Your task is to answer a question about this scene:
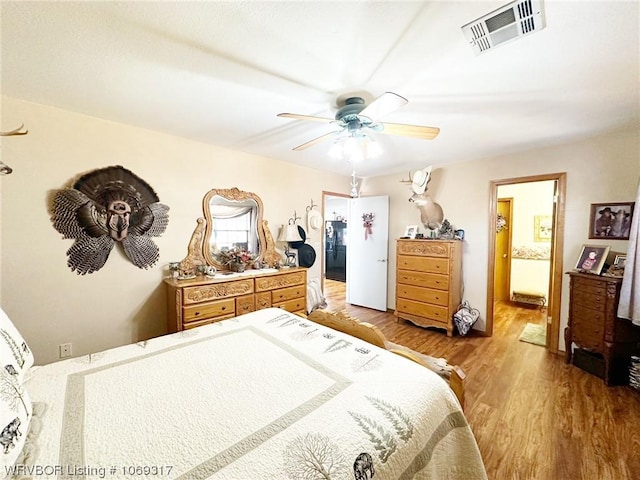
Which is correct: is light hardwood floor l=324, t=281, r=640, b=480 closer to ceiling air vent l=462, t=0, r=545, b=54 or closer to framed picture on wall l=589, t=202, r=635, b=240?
framed picture on wall l=589, t=202, r=635, b=240

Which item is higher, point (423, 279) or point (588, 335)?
point (423, 279)

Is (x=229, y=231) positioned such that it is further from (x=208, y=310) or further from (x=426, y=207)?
(x=426, y=207)

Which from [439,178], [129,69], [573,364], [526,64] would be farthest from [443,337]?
[129,69]

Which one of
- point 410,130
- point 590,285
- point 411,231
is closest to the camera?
point 410,130

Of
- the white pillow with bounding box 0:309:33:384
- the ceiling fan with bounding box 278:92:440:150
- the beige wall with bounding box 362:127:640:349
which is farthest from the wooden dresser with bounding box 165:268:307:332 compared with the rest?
the beige wall with bounding box 362:127:640:349

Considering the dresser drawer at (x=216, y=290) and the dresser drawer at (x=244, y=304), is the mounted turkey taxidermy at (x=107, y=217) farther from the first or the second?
the dresser drawer at (x=244, y=304)

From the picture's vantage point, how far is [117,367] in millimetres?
1290

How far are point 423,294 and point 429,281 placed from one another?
216 millimetres

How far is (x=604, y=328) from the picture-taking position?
2.38m

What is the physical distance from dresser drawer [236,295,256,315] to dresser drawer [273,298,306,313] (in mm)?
315

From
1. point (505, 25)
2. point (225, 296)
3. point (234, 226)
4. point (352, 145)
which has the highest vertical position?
point (505, 25)

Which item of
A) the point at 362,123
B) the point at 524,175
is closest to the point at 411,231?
the point at 524,175

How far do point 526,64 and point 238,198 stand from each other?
115 inches

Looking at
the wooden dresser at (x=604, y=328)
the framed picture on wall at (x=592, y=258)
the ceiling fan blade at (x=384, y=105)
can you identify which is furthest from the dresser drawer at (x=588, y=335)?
the ceiling fan blade at (x=384, y=105)
